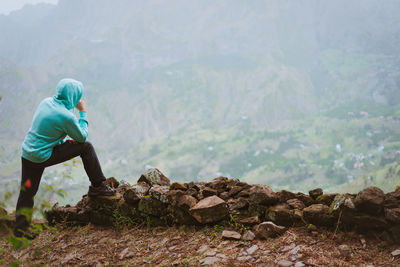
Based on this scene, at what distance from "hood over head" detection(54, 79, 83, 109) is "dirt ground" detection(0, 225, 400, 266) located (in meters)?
2.10

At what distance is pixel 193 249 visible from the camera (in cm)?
387

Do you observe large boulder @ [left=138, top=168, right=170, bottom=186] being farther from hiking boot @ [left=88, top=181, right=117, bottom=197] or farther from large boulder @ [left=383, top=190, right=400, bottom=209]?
large boulder @ [left=383, top=190, right=400, bottom=209]

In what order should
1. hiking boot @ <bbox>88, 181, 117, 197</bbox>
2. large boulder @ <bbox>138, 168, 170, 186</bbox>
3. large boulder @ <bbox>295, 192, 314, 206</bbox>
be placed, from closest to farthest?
large boulder @ <bbox>295, 192, 314, 206</bbox> → hiking boot @ <bbox>88, 181, 117, 197</bbox> → large boulder @ <bbox>138, 168, 170, 186</bbox>

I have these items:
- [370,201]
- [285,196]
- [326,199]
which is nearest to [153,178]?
[285,196]

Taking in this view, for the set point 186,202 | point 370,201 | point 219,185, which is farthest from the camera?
point 219,185

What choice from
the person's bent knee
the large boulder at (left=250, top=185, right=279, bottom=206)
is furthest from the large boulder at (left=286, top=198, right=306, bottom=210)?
the person's bent knee

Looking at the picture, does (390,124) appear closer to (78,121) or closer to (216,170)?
(216,170)

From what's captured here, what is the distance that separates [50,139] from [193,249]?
2584 millimetres

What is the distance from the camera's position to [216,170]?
18475 centimetres

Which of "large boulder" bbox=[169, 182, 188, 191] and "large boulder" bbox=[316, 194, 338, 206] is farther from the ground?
"large boulder" bbox=[169, 182, 188, 191]

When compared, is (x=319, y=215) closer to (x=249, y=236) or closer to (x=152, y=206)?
(x=249, y=236)

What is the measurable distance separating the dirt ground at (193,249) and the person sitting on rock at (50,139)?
0.81 meters

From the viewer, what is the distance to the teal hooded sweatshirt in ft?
13.6

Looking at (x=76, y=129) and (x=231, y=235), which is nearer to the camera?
(x=231, y=235)
